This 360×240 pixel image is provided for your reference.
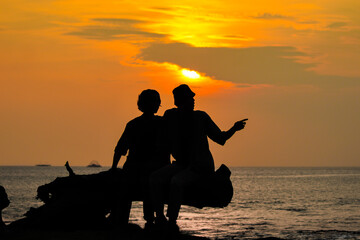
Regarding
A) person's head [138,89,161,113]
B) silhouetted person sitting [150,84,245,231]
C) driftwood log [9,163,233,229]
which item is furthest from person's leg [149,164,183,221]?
person's head [138,89,161,113]

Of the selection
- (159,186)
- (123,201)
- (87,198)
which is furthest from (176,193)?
(87,198)

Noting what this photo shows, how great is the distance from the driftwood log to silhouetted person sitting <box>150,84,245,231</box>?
0.38m

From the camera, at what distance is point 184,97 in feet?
32.9

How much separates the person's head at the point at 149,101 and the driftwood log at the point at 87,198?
3.94ft

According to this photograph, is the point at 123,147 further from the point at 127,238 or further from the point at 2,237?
the point at 2,237

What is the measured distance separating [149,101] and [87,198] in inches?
82.6

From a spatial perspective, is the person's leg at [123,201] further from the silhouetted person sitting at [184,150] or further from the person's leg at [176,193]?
the person's leg at [176,193]

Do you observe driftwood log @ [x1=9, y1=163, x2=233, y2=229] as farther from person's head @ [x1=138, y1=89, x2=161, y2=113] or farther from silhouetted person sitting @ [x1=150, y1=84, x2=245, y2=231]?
person's head @ [x1=138, y1=89, x2=161, y2=113]

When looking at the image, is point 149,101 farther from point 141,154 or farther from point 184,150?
point 184,150

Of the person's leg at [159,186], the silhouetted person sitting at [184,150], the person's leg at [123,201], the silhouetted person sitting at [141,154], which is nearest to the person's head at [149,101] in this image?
the silhouetted person sitting at [141,154]

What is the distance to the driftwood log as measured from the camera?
33.1 feet

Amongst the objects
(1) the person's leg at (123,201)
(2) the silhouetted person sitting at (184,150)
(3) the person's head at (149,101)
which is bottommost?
(1) the person's leg at (123,201)

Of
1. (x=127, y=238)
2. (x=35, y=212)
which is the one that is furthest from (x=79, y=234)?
(x=35, y=212)

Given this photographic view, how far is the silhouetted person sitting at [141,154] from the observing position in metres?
10.5
